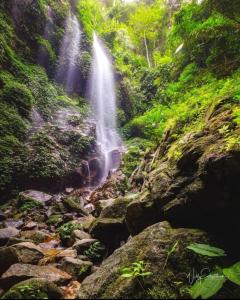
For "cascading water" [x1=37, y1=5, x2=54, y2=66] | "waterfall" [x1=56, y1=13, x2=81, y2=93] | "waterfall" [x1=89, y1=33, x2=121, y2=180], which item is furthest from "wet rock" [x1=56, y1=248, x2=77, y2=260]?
"waterfall" [x1=56, y1=13, x2=81, y2=93]

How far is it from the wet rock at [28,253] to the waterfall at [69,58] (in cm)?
1340

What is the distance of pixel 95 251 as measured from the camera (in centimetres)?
449

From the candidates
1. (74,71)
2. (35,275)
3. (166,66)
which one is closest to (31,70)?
(74,71)

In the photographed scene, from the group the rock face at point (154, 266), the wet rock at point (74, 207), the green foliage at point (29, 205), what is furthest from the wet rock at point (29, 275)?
the green foliage at point (29, 205)

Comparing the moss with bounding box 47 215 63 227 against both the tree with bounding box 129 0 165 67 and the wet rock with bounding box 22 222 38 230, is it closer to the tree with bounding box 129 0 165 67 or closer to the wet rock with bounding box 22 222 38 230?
the wet rock with bounding box 22 222 38 230

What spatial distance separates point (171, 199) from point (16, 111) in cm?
900

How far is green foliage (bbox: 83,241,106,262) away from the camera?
14.3 ft

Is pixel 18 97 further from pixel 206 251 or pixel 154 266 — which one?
pixel 206 251

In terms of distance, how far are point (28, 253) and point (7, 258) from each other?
535 millimetres

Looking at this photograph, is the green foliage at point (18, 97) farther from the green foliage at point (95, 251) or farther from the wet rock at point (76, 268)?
the wet rock at point (76, 268)

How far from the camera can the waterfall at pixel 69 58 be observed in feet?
53.4

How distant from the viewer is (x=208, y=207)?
308 centimetres

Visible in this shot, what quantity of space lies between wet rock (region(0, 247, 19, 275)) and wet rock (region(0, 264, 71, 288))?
380mm

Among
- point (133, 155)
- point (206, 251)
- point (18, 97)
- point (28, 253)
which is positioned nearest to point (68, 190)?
point (133, 155)
